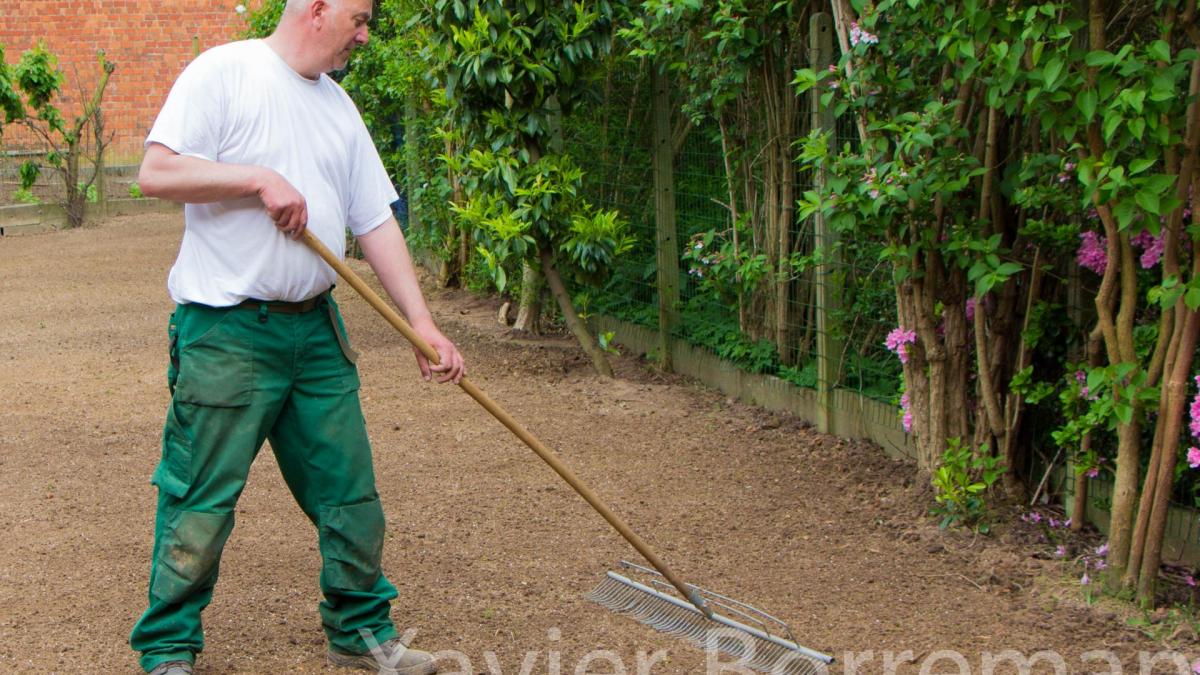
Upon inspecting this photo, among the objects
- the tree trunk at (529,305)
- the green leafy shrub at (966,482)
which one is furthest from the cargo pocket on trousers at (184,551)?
the tree trunk at (529,305)

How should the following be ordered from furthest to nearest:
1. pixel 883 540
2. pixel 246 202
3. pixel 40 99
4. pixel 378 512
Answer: pixel 40 99 < pixel 883 540 < pixel 378 512 < pixel 246 202

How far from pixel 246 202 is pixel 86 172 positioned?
659 inches

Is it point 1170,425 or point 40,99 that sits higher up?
point 40,99

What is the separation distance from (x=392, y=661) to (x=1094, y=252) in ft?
8.71

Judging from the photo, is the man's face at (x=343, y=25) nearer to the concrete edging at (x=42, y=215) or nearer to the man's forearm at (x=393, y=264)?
the man's forearm at (x=393, y=264)

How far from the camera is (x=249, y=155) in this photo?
3572mm

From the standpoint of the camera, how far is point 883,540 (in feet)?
16.2

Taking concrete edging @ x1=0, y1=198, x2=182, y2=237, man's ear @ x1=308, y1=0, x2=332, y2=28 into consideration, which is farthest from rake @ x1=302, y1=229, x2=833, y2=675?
concrete edging @ x1=0, y1=198, x2=182, y2=237

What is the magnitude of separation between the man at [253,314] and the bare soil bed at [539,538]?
18.5 inches

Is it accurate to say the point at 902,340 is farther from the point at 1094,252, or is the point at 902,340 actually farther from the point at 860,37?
the point at 860,37

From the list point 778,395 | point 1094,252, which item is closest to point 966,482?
point 1094,252

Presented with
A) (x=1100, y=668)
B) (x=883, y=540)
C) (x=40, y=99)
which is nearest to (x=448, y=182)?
(x=883, y=540)

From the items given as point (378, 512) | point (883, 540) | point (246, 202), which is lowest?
point (883, 540)

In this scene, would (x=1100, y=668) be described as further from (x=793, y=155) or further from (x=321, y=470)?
(x=793, y=155)
